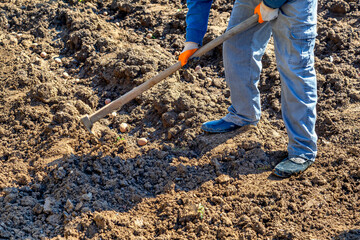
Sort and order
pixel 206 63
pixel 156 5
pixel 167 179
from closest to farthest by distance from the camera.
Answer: pixel 167 179, pixel 206 63, pixel 156 5

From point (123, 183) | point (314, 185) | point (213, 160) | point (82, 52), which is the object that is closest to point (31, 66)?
point (82, 52)

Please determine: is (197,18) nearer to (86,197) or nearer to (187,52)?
(187,52)

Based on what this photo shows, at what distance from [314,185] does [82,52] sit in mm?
3010

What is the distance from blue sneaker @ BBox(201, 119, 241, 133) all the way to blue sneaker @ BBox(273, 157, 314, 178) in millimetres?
617

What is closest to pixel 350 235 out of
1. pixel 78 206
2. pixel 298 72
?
pixel 298 72

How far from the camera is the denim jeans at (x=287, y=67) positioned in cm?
267

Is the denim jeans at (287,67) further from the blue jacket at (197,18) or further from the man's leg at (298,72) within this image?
the blue jacket at (197,18)

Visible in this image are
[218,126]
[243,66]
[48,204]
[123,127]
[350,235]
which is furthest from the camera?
[123,127]

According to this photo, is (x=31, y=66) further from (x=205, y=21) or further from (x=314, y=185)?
(x=314, y=185)

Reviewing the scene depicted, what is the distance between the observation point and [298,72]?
2.74 metres

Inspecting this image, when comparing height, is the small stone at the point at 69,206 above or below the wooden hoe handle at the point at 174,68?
below

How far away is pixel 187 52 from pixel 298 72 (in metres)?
0.90

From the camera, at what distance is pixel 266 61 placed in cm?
421

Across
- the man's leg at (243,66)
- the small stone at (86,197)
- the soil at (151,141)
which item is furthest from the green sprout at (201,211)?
the man's leg at (243,66)
